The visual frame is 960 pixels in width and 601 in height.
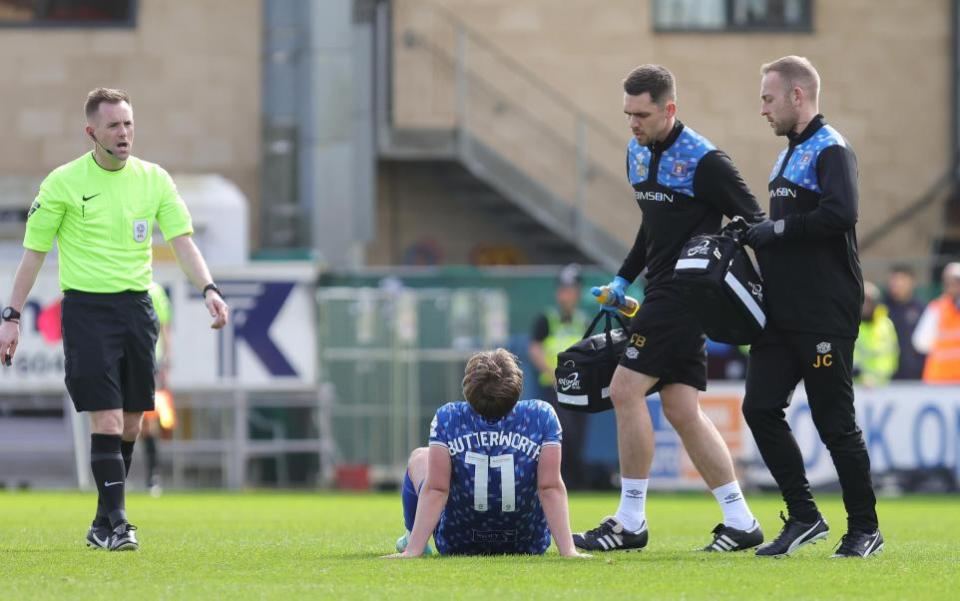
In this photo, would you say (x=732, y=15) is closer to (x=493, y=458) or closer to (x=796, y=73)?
(x=796, y=73)

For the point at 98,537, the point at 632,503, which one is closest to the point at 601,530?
the point at 632,503

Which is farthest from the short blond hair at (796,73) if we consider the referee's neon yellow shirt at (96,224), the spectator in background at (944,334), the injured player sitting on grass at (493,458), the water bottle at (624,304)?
the spectator in background at (944,334)

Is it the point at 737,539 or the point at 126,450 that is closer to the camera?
the point at 737,539

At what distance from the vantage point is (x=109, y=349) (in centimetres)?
863

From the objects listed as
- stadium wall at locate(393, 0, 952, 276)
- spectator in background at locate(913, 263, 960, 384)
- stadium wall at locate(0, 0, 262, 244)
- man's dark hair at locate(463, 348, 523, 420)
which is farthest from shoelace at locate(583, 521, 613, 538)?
stadium wall at locate(393, 0, 952, 276)

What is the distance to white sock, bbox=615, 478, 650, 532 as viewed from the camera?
28.2 ft

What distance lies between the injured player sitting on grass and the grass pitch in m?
0.20

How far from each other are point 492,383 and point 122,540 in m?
2.17

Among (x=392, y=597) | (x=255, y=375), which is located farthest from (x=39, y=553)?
(x=255, y=375)

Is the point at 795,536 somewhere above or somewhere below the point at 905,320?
below

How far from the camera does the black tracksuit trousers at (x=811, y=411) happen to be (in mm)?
8016

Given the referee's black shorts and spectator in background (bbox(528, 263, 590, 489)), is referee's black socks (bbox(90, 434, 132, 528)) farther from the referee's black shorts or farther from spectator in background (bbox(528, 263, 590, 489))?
spectator in background (bbox(528, 263, 590, 489))

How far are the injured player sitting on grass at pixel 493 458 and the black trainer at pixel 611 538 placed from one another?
0.83 m

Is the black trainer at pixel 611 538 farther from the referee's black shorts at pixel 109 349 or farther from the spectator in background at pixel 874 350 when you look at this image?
the spectator in background at pixel 874 350
